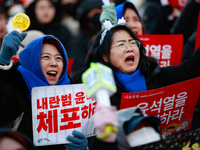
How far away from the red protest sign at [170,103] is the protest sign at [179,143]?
497mm

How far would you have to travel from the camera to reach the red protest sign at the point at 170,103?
2256 mm

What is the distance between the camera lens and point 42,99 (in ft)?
7.55

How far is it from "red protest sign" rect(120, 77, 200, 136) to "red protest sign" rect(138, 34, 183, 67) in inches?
39.4

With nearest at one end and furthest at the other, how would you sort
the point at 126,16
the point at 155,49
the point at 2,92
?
the point at 2,92
the point at 155,49
the point at 126,16

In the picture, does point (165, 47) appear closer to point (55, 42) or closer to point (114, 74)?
point (114, 74)

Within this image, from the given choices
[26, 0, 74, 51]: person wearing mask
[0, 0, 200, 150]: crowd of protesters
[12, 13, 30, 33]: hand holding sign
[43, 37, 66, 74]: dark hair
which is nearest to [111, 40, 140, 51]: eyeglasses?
[0, 0, 200, 150]: crowd of protesters

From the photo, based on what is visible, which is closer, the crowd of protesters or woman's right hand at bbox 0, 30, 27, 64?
the crowd of protesters

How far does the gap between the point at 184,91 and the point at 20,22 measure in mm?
1459

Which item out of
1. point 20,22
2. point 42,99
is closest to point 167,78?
point 42,99

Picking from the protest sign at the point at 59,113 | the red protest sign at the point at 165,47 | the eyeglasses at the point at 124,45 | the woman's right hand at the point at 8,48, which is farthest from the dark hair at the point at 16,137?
the red protest sign at the point at 165,47

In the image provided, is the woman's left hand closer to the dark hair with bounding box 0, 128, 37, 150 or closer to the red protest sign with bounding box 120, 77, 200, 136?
the red protest sign with bounding box 120, 77, 200, 136

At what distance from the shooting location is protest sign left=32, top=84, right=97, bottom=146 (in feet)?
7.40

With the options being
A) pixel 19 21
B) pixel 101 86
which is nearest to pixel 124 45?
pixel 19 21

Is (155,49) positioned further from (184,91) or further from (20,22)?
(20,22)
